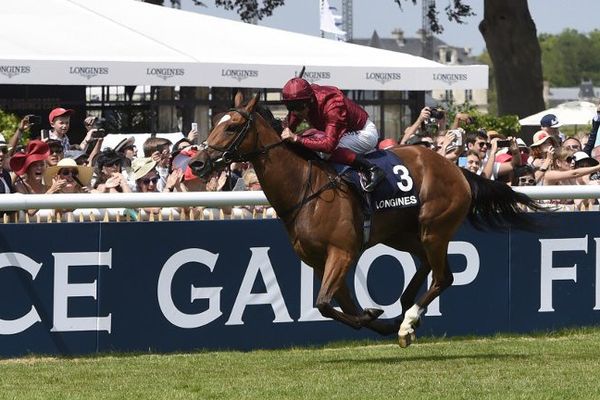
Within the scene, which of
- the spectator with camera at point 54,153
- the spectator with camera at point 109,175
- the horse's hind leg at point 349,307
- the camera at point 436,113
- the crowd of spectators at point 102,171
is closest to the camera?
the horse's hind leg at point 349,307

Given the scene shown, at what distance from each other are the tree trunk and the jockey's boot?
20462 millimetres

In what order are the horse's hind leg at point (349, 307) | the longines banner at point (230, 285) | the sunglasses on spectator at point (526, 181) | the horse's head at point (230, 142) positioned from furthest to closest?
the sunglasses on spectator at point (526, 181), the longines banner at point (230, 285), the horse's hind leg at point (349, 307), the horse's head at point (230, 142)

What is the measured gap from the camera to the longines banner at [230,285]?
10.1 metres

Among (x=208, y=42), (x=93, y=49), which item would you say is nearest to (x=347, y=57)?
(x=208, y=42)

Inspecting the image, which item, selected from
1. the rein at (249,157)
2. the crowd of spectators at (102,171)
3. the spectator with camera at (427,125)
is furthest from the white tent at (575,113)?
the rein at (249,157)

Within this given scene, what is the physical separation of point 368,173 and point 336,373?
1548mm

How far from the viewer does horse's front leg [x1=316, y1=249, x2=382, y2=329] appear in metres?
9.40

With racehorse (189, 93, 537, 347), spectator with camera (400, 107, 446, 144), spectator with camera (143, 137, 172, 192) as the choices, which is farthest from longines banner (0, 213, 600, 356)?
spectator with camera (400, 107, 446, 144)

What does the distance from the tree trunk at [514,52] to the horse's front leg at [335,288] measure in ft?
68.7

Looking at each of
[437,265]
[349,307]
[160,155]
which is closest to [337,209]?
[349,307]

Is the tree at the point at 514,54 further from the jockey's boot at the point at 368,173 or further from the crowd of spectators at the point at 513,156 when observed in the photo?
the jockey's boot at the point at 368,173

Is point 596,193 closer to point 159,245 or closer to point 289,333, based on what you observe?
point 289,333

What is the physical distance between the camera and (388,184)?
32.9ft

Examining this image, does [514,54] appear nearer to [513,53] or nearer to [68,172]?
[513,53]
